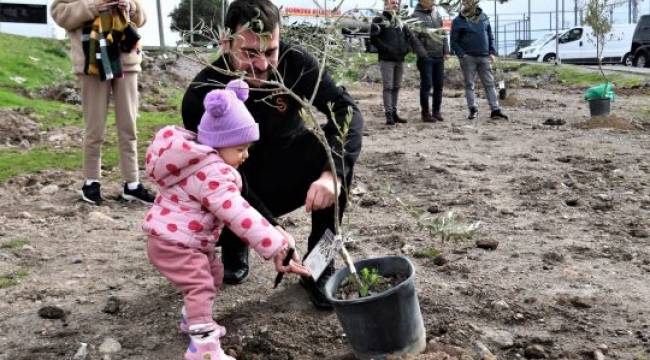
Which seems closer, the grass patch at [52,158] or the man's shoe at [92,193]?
the man's shoe at [92,193]

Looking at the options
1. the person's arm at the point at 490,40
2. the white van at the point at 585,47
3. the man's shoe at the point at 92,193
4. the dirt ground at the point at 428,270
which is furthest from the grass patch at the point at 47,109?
the white van at the point at 585,47

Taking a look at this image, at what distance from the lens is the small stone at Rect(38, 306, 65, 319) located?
331 centimetres

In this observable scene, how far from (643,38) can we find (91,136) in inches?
933

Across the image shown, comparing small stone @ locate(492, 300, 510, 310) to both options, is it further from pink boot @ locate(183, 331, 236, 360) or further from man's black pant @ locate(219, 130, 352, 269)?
pink boot @ locate(183, 331, 236, 360)

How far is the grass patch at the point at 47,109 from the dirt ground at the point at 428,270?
3058 millimetres

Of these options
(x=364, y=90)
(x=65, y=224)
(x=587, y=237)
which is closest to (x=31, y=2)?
(x=364, y=90)

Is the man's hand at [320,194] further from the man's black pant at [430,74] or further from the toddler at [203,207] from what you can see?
the man's black pant at [430,74]

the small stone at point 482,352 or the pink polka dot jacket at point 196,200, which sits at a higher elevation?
the pink polka dot jacket at point 196,200

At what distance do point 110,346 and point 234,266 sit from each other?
0.87 m

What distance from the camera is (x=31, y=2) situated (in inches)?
859

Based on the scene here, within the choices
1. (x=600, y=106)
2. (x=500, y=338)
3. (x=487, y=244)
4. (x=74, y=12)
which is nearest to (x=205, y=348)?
(x=500, y=338)

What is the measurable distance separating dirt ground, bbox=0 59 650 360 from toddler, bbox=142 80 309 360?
326mm

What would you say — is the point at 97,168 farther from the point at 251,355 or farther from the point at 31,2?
the point at 31,2

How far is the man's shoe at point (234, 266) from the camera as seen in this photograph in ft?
12.1
